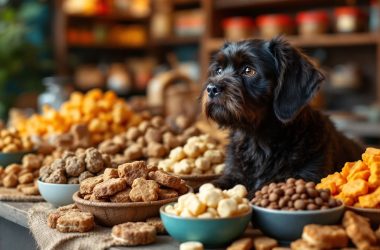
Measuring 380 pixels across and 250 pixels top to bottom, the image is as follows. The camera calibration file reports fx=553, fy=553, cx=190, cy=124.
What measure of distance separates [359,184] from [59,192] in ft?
3.13

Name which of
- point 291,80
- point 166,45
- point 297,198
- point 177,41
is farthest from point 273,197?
point 166,45

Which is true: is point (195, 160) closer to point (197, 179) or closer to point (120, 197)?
point (197, 179)

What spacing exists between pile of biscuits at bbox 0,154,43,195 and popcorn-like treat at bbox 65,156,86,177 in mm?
346

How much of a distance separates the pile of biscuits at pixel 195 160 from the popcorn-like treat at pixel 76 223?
1.63 feet

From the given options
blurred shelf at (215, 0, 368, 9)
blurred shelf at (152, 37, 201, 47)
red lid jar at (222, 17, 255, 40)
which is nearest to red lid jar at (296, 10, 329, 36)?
blurred shelf at (215, 0, 368, 9)

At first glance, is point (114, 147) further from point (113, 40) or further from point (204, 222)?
point (113, 40)

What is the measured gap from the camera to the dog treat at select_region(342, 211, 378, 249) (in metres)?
1.25

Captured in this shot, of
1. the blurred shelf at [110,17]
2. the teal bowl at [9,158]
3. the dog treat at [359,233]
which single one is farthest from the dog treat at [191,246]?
the blurred shelf at [110,17]

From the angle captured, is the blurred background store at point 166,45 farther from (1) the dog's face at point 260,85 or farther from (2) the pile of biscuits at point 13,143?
(1) the dog's face at point 260,85

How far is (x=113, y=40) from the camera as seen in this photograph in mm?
7594

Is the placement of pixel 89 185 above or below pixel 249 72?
below

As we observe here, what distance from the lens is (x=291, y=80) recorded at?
194 centimetres

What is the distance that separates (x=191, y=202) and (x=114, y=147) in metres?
1.04

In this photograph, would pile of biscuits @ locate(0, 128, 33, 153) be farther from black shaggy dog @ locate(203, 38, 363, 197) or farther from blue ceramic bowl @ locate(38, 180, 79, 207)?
black shaggy dog @ locate(203, 38, 363, 197)
